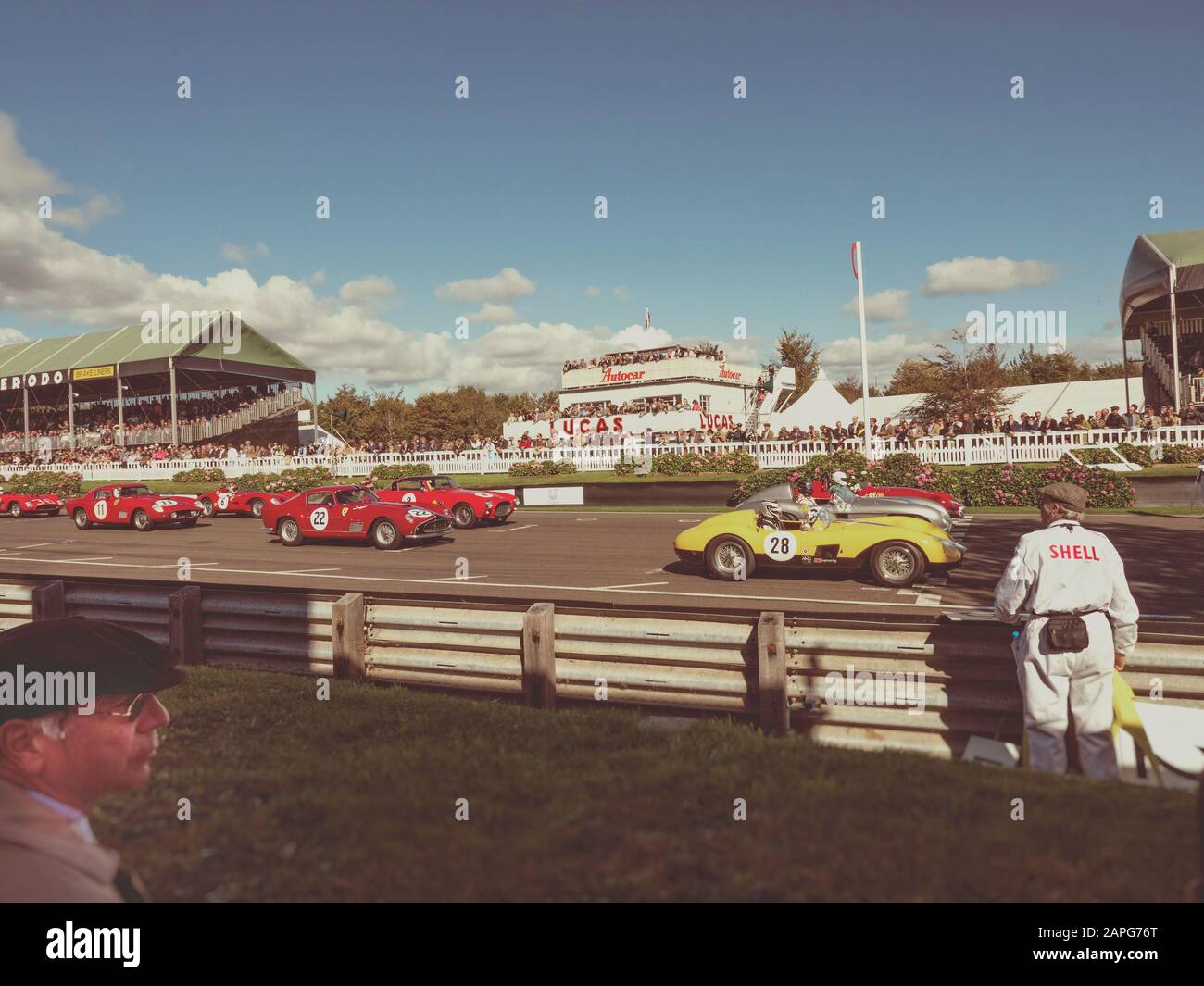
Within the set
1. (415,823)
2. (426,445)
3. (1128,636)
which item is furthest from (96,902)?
(426,445)

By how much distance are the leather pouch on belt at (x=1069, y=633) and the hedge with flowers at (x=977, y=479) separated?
16.7m

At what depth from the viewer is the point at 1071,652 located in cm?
490

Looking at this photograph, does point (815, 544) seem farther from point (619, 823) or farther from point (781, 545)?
point (619, 823)

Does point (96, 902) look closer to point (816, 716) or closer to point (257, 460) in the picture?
point (816, 716)

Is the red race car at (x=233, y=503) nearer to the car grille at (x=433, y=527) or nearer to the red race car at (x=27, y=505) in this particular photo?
the red race car at (x=27, y=505)

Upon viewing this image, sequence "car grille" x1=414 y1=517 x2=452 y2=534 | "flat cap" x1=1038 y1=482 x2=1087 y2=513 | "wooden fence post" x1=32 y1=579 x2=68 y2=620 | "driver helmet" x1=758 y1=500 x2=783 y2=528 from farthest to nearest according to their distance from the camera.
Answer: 1. "car grille" x1=414 y1=517 x2=452 y2=534
2. "driver helmet" x1=758 y1=500 x2=783 y2=528
3. "wooden fence post" x1=32 y1=579 x2=68 y2=620
4. "flat cap" x1=1038 y1=482 x2=1087 y2=513

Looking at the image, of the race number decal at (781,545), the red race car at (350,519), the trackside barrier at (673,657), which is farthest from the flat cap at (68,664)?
the red race car at (350,519)

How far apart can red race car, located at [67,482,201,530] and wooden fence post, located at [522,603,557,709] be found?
19247 mm

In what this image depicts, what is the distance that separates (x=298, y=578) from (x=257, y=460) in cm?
2776

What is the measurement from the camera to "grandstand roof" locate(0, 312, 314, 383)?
4747 centimetres

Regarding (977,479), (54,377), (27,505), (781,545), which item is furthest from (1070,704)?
(54,377)

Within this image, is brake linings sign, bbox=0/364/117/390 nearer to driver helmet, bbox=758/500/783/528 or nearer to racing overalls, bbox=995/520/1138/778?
driver helmet, bbox=758/500/783/528

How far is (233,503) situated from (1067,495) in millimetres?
24040

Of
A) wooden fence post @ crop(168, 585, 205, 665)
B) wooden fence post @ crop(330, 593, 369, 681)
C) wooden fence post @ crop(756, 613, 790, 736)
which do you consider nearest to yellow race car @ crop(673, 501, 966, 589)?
wooden fence post @ crop(756, 613, 790, 736)
